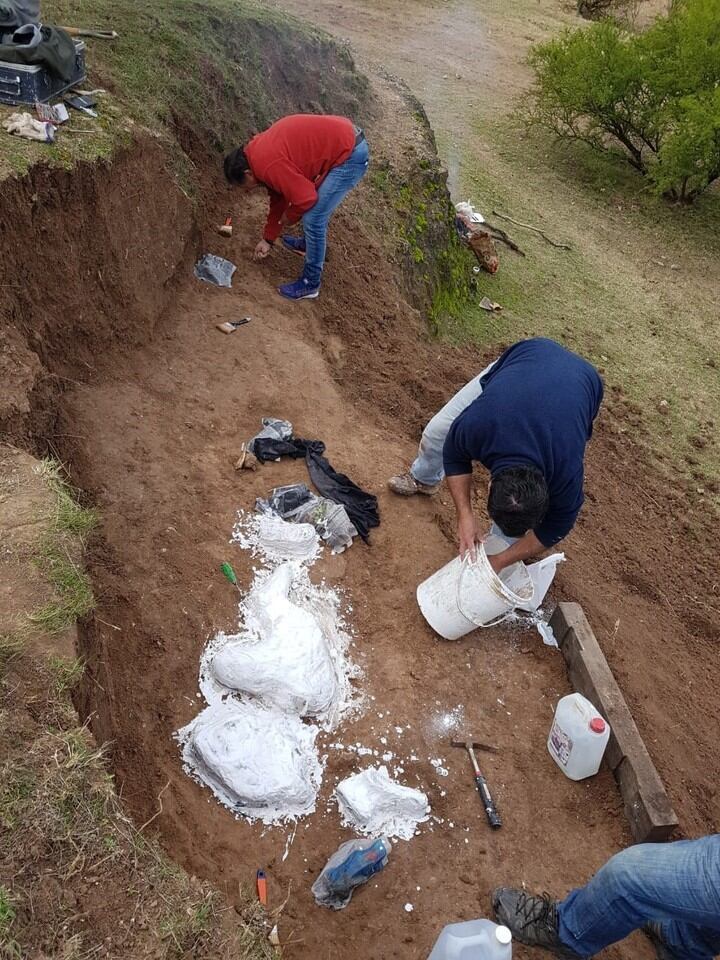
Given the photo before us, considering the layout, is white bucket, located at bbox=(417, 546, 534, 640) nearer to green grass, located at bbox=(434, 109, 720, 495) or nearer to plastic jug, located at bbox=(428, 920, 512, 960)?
plastic jug, located at bbox=(428, 920, 512, 960)

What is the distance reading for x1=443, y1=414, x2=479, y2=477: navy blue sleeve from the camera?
11.2 ft

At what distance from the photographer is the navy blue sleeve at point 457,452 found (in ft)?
11.2

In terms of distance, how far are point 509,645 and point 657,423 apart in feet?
12.3

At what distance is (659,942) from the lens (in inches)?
111

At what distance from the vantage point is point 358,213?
6.86 m

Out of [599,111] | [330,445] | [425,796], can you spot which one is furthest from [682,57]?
[425,796]

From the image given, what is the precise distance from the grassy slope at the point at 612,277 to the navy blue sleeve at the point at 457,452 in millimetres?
3514

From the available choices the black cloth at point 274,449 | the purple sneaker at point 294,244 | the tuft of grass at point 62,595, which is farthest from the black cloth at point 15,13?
the tuft of grass at point 62,595

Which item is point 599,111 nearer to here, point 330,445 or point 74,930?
point 330,445

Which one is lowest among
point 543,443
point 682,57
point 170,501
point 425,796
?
point 425,796

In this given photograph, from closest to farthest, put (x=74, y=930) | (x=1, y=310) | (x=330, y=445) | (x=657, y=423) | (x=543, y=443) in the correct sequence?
(x=74, y=930) → (x=543, y=443) → (x=1, y=310) → (x=330, y=445) → (x=657, y=423)

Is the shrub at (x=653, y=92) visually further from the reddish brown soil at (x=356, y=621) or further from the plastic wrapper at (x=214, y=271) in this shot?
the plastic wrapper at (x=214, y=271)

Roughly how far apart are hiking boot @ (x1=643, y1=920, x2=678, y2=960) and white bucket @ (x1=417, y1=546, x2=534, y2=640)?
139cm

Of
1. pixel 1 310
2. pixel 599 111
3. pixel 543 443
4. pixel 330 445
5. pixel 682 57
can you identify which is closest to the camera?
pixel 543 443
